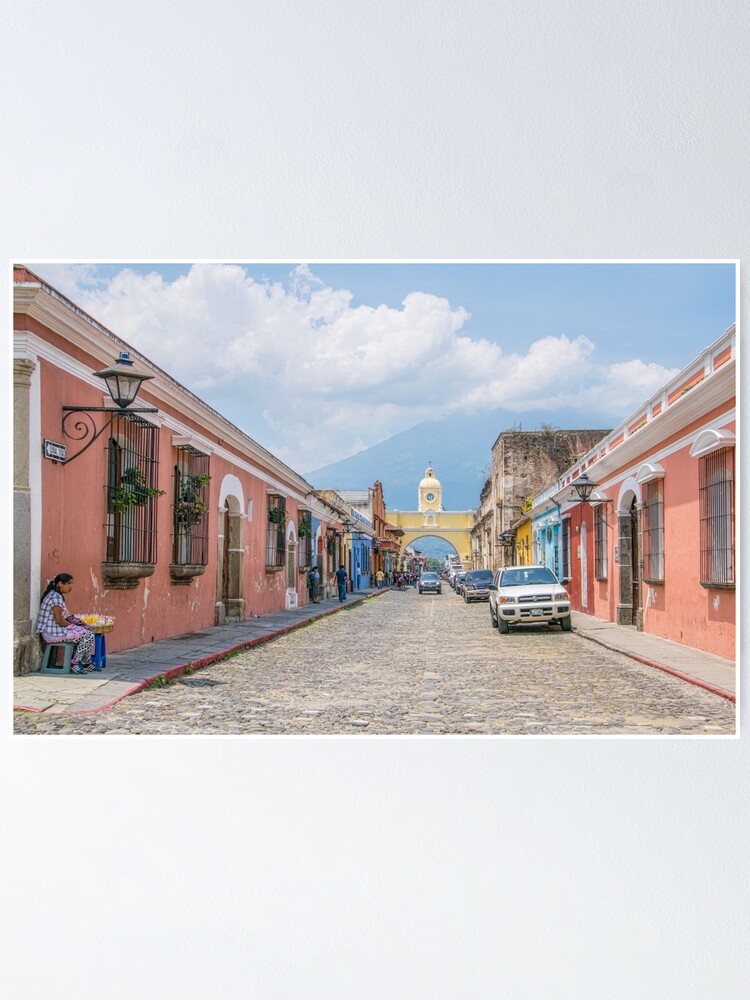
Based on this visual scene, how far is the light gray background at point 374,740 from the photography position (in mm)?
3830

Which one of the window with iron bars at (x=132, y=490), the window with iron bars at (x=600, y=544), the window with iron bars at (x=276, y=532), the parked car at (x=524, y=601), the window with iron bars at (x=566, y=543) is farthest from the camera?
the window with iron bars at (x=566, y=543)

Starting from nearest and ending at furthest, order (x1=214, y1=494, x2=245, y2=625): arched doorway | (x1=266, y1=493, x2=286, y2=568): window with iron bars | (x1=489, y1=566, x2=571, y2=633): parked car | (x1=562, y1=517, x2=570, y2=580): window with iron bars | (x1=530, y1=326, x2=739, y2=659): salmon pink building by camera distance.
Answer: (x1=530, y1=326, x2=739, y2=659): salmon pink building
(x1=489, y1=566, x2=571, y2=633): parked car
(x1=214, y1=494, x2=245, y2=625): arched doorway
(x1=266, y1=493, x2=286, y2=568): window with iron bars
(x1=562, y1=517, x2=570, y2=580): window with iron bars

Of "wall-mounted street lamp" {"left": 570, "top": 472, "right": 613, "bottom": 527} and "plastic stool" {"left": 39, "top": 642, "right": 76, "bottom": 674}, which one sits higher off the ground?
"wall-mounted street lamp" {"left": 570, "top": 472, "right": 613, "bottom": 527}

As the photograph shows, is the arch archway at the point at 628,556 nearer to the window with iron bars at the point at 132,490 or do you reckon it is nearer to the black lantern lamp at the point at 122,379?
the window with iron bars at the point at 132,490

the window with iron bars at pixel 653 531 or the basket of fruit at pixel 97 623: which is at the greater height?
the window with iron bars at pixel 653 531

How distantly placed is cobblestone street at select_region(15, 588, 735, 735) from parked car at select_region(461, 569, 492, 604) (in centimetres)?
244

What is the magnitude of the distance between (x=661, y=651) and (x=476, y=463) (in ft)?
5.46

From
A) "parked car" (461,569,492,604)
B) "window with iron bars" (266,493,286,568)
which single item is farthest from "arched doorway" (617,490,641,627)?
"window with iron bars" (266,493,286,568)

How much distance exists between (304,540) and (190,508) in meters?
5.30

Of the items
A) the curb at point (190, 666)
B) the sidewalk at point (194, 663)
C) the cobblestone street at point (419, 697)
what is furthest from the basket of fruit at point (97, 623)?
the cobblestone street at point (419, 697)

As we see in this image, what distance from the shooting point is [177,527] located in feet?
23.2

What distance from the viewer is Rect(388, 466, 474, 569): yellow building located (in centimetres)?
609

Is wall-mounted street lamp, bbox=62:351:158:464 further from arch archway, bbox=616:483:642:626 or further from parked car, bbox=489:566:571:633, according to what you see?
arch archway, bbox=616:483:642:626

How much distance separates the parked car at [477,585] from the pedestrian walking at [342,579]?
7.41ft
